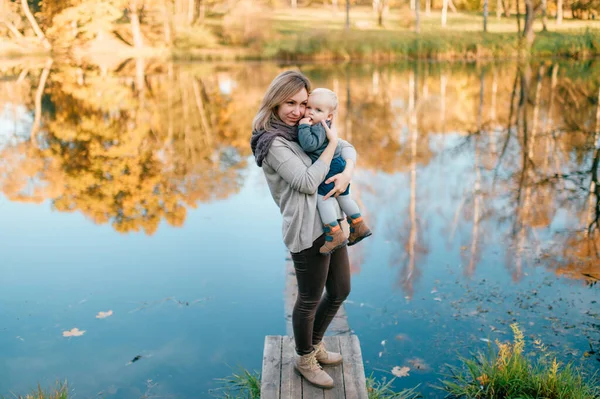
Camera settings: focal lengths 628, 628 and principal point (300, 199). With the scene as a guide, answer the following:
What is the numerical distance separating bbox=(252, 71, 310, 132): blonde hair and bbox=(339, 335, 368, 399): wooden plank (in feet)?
4.66

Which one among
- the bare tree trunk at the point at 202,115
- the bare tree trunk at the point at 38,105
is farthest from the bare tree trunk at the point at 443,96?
the bare tree trunk at the point at 38,105

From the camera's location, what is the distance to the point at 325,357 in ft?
11.4

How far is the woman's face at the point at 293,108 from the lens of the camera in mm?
2971

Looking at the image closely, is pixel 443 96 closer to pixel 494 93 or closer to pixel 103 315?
→ pixel 494 93

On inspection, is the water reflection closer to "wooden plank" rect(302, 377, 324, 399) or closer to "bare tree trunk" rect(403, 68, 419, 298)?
"bare tree trunk" rect(403, 68, 419, 298)

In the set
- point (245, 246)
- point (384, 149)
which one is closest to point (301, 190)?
point (245, 246)

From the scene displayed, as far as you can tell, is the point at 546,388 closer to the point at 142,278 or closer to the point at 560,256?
the point at 560,256

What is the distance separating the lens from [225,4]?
46.2 meters

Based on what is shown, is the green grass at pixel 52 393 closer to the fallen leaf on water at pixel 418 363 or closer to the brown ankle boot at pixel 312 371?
the brown ankle boot at pixel 312 371

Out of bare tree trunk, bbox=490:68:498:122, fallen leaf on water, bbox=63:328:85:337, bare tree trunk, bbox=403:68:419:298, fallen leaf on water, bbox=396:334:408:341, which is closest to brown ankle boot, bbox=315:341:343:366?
fallen leaf on water, bbox=396:334:408:341

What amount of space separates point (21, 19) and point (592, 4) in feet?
123

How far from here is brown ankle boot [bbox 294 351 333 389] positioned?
3.29 metres

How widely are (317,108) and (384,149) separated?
805 cm

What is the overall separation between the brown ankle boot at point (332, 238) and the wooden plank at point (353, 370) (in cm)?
77
